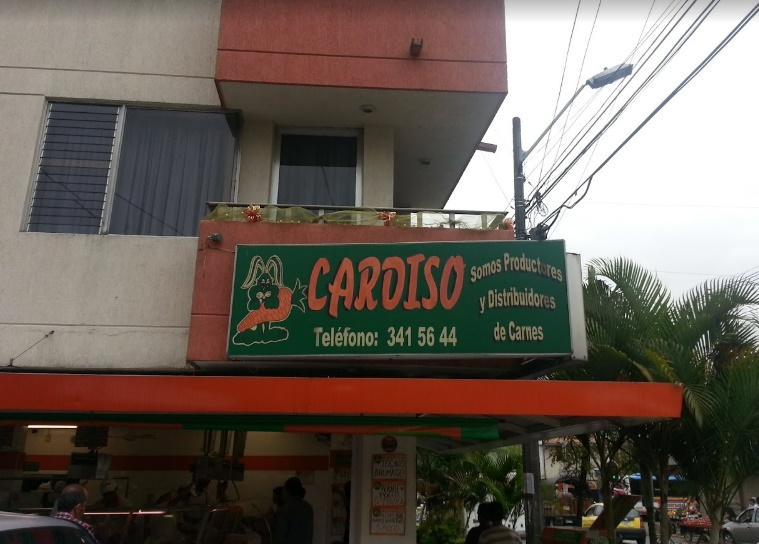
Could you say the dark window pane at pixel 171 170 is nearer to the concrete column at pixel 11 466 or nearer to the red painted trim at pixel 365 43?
the red painted trim at pixel 365 43

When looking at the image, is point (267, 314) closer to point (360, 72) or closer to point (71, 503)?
point (71, 503)

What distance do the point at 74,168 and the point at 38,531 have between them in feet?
18.7

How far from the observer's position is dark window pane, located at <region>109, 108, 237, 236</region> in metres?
8.54

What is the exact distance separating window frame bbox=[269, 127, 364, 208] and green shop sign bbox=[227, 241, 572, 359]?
1631mm

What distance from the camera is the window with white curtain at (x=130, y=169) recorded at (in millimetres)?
8469

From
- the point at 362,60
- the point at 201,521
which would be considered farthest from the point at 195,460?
the point at 362,60

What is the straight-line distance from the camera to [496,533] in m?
7.68

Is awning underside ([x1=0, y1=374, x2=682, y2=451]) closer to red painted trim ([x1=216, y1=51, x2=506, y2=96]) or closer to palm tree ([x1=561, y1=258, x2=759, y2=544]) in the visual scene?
palm tree ([x1=561, y1=258, x2=759, y2=544])

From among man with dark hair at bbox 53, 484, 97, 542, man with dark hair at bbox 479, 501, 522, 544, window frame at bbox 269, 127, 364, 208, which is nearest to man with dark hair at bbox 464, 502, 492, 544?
man with dark hair at bbox 479, 501, 522, 544

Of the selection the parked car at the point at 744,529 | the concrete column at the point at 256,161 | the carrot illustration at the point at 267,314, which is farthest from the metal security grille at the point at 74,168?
the parked car at the point at 744,529

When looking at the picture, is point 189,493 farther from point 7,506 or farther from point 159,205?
point 159,205

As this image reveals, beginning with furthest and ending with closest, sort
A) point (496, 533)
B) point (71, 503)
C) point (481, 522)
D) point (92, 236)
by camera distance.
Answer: point (481, 522) < point (92, 236) < point (496, 533) < point (71, 503)

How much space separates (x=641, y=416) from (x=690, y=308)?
2830 millimetres

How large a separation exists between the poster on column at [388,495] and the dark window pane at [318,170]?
337 cm
